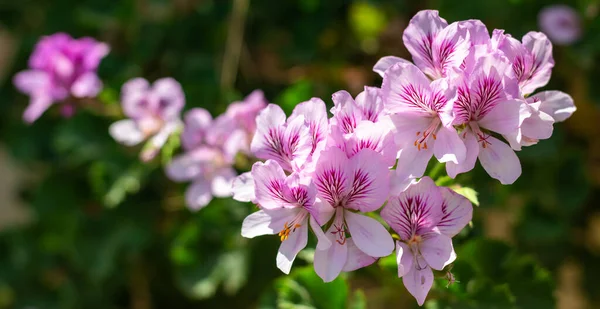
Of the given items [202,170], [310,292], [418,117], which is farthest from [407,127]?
[202,170]

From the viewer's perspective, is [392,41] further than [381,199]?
Yes

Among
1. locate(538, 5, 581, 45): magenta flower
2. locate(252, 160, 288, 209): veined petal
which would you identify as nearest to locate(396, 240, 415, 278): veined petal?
locate(252, 160, 288, 209): veined petal

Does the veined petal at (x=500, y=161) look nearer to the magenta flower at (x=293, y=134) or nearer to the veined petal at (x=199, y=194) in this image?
the magenta flower at (x=293, y=134)

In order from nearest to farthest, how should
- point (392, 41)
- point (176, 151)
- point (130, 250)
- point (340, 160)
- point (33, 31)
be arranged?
1. point (340, 160)
2. point (176, 151)
3. point (130, 250)
4. point (392, 41)
5. point (33, 31)

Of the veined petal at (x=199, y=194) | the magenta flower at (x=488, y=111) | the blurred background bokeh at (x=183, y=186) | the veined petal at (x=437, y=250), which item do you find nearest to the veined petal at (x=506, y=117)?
the magenta flower at (x=488, y=111)

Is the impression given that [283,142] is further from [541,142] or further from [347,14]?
[347,14]

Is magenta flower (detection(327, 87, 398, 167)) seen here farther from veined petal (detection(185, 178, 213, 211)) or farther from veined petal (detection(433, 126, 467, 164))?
veined petal (detection(185, 178, 213, 211))

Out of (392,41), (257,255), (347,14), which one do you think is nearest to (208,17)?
(347,14)
